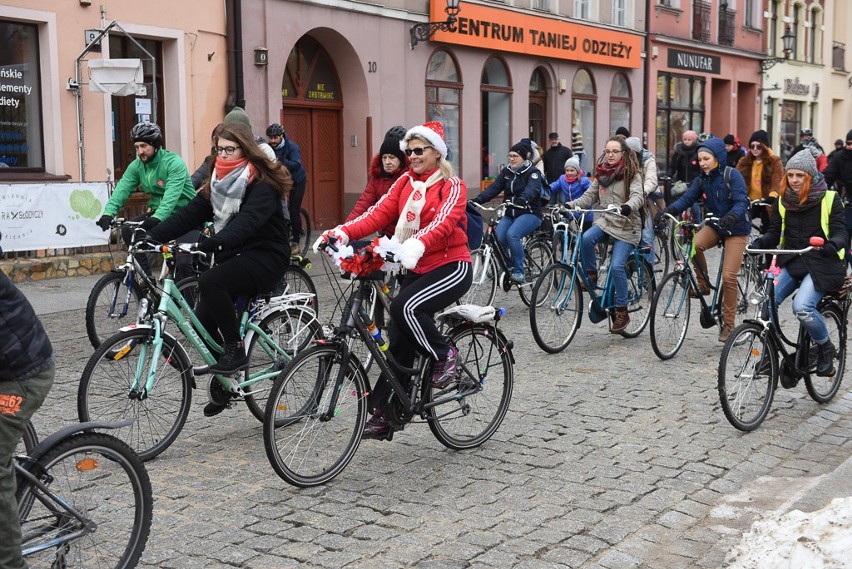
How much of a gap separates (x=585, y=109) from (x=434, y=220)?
75.3 feet

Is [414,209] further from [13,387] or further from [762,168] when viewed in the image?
[762,168]

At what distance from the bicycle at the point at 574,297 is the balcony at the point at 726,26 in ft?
87.9

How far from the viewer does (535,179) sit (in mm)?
11570

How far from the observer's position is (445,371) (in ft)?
19.2

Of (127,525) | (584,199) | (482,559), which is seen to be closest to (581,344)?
(584,199)

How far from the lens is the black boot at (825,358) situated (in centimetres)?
721

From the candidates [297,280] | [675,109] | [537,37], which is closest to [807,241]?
[297,280]

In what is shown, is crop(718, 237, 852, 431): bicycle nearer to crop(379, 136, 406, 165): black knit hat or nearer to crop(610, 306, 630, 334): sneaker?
crop(610, 306, 630, 334): sneaker

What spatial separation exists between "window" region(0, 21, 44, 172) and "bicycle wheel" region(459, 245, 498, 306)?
7043mm

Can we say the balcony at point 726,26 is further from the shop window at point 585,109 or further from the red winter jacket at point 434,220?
the red winter jacket at point 434,220

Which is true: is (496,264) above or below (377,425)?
above

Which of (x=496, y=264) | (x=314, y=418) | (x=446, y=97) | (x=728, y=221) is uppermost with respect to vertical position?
(x=446, y=97)

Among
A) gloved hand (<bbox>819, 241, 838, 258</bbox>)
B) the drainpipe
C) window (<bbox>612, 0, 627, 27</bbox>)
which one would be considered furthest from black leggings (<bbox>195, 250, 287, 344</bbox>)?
window (<bbox>612, 0, 627, 27</bbox>)

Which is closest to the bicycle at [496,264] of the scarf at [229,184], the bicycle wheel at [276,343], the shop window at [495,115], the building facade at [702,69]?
the bicycle wheel at [276,343]
